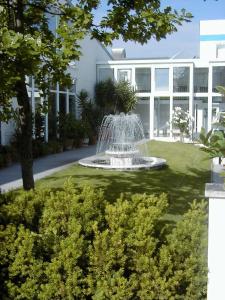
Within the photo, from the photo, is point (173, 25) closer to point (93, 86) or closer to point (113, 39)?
point (113, 39)

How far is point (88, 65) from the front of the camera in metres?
28.2

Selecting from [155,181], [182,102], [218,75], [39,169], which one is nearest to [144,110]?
[182,102]

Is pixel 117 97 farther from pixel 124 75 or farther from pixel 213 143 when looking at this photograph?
pixel 213 143

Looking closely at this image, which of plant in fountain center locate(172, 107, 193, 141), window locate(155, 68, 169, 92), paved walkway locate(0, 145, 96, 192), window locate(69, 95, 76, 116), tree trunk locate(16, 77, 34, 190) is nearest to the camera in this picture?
tree trunk locate(16, 77, 34, 190)

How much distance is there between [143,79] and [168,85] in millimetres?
1767

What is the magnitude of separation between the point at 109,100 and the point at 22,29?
22333 millimetres

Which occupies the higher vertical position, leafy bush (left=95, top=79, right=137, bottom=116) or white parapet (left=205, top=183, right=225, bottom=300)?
leafy bush (left=95, top=79, right=137, bottom=116)

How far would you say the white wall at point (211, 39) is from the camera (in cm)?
3412

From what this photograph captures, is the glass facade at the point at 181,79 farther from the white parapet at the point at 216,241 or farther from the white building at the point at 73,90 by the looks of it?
the white parapet at the point at 216,241

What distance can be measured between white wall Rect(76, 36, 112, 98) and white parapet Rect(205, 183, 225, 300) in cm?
2293

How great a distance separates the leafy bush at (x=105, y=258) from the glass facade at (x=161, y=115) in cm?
2594

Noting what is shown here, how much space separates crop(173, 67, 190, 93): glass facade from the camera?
95.5 ft

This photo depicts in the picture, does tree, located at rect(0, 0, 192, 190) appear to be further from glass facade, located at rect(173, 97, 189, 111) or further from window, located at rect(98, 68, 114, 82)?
window, located at rect(98, 68, 114, 82)

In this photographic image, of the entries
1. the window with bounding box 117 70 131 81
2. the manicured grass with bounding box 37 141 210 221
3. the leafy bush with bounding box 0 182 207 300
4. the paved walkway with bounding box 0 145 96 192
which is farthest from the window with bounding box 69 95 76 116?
the leafy bush with bounding box 0 182 207 300
